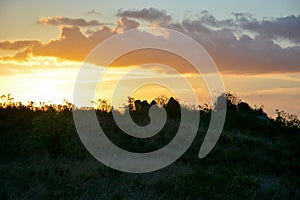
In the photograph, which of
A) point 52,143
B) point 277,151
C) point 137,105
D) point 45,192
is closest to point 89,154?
point 52,143

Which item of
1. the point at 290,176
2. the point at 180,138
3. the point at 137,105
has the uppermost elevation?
the point at 137,105

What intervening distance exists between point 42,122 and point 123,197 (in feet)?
23.1

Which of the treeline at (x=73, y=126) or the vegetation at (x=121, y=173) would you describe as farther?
the treeline at (x=73, y=126)

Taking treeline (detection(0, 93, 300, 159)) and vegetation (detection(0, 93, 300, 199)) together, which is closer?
vegetation (detection(0, 93, 300, 199))

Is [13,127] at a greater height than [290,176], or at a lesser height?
greater

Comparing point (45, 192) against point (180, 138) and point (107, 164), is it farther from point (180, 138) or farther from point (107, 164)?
point (180, 138)

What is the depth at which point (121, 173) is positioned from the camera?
54.7 ft

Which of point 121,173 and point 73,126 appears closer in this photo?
point 121,173

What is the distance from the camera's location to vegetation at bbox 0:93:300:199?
561 inches

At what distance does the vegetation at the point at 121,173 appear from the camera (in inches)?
561

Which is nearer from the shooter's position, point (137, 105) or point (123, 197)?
point (123, 197)

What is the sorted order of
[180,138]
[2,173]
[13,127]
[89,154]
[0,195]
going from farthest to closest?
[180,138]
[13,127]
[89,154]
[2,173]
[0,195]

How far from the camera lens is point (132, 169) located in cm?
1756

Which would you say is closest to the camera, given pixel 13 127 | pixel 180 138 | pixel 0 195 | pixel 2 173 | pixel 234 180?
pixel 0 195
